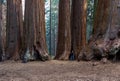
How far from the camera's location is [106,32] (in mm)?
8078

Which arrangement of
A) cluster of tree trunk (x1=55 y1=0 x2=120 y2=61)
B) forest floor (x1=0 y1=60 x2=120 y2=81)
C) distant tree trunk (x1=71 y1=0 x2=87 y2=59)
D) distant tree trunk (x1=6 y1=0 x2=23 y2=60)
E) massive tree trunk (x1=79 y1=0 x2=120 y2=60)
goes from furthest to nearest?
distant tree trunk (x1=6 y1=0 x2=23 y2=60) < distant tree trunk (x1=71 y1=0 x2=87 y2=59) < cluster of tree trunk (x1=55 y1=0 x2=120 y2=61) < massive tree trunk (x1=79 y1=0 x2=120 y2=60) < forest floor (x1=0 y1=60 x2=120 y2=81)

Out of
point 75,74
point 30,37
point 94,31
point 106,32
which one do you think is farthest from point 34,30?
point 75,74

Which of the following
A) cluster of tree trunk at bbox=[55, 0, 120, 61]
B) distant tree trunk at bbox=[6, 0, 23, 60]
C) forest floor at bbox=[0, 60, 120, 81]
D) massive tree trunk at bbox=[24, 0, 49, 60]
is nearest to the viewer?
forest floor at bbox=[0, 60, 120, 81]

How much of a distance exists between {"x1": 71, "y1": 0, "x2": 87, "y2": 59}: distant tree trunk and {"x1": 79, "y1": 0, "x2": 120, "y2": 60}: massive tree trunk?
4.91ft

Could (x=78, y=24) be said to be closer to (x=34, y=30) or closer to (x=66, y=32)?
(x=66, y=32)

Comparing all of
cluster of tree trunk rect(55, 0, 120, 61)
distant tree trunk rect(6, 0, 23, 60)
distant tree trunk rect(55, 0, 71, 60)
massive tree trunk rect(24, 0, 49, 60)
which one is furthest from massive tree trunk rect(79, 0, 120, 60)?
distant tree trunk rect(6, 0, 23, 60)

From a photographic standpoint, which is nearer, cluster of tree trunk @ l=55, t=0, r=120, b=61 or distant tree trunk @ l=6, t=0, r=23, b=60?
cluster of tree trunk @ l=55, t=0, r=120, b=61

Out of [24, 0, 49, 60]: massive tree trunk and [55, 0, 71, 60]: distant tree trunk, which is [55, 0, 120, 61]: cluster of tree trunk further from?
[24, 0, 49, 60]: massive tree trunk

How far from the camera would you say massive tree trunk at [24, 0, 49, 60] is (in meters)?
9.34

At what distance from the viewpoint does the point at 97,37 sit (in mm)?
8336

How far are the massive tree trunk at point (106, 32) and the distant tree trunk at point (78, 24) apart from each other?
150 cm

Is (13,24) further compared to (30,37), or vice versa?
(13,24)

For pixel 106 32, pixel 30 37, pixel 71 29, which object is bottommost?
pixel 30 37

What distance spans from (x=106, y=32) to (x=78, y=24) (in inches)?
84.4
